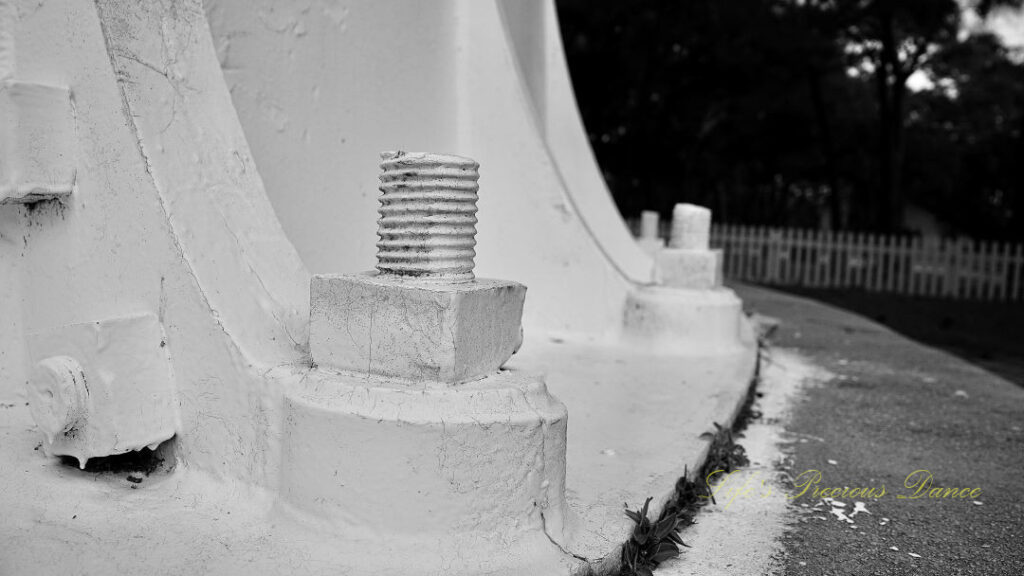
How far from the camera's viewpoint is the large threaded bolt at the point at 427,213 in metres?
2.04

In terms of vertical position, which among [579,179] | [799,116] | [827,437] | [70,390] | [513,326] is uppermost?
[799,116]

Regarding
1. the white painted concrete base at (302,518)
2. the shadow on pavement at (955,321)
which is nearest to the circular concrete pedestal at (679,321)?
the white painted concrete base at (302,518)

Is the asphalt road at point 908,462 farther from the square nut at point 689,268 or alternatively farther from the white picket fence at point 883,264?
the white picket fence at point 883,264

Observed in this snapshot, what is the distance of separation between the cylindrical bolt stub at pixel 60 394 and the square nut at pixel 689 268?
368 cm

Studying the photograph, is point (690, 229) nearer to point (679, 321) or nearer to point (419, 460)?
point (679, 321)

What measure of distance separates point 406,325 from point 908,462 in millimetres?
2531

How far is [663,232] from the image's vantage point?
16.9 metres

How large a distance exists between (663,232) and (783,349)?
1073cm

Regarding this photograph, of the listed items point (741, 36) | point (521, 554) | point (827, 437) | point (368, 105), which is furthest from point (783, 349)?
point (741, 36)

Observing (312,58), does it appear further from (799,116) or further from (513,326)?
(799,116)

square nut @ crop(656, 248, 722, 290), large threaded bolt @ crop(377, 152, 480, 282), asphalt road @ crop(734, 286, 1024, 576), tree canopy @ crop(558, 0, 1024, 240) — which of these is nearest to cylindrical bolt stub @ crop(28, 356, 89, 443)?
large threaded bolt @ crop(377, 152, 480, 282)

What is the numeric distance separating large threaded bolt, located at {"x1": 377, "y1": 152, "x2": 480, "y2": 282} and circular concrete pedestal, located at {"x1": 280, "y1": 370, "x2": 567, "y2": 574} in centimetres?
30

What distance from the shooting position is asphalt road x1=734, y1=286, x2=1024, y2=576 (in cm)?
250

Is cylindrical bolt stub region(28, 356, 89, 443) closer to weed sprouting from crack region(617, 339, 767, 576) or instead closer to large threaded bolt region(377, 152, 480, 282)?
large threaded bolt region(377, 152, 480, 282)
